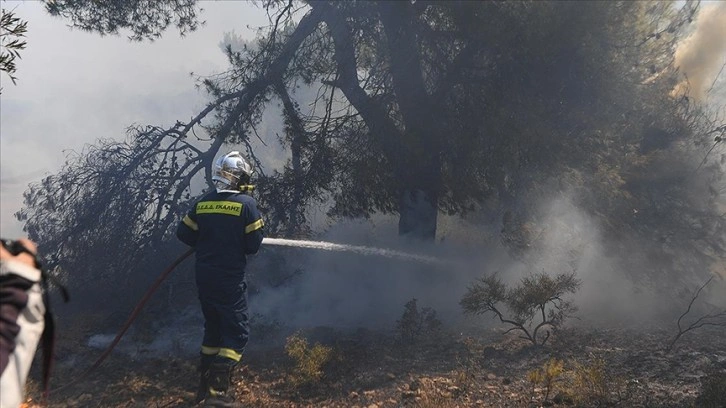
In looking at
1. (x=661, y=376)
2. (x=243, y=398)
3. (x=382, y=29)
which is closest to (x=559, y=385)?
(x=661, y=376)

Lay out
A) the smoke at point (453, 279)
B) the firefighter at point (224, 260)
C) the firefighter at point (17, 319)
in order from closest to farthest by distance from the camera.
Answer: the firefighter at point (17, 319)
the firefighter at point (224, 260)
the smoke at point (453, 279)

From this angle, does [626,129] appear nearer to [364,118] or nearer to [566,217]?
[566,217]

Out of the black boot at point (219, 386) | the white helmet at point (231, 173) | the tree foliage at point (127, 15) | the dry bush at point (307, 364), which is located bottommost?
the black boot at point (219, 386)

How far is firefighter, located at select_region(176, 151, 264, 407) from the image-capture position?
4.44m

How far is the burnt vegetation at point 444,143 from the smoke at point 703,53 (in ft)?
7.38

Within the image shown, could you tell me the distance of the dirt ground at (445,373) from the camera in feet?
14.2

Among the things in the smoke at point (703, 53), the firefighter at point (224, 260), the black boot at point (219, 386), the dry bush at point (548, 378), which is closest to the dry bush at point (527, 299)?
the dry bush at point (548, 378)

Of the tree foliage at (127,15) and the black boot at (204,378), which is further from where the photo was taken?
the tree foliage at (127,15)

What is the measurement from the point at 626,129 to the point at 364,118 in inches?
139

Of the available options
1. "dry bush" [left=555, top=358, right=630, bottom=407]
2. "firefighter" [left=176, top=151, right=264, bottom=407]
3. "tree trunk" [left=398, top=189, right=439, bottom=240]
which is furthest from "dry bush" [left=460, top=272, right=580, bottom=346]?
"firefighter" [left=176, top=151, right=264, bottom=407]

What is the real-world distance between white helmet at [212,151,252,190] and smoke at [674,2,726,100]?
9.34 meters

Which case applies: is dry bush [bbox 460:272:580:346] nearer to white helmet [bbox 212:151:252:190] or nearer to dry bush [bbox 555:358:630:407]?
dry bush [bbox 555:358:630:407]

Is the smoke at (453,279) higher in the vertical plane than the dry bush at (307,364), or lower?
higher

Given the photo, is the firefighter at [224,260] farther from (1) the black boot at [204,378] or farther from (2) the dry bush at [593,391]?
(2) the dry bush at [593,391]
